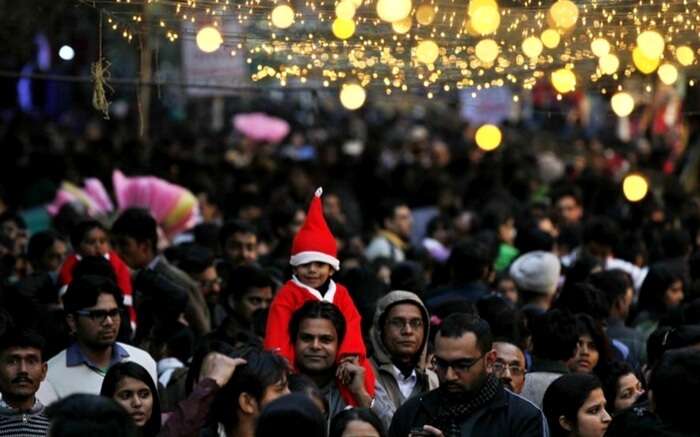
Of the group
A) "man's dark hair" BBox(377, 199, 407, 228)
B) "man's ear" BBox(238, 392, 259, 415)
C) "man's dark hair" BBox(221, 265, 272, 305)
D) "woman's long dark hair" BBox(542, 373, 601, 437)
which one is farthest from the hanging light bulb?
"man's dark hair" BBox(377, 199, 407, 228)

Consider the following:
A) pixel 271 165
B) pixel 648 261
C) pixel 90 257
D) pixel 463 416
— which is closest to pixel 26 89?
pixel 271 165

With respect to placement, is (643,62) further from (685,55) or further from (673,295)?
(673,295)

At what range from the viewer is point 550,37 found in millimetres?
10523

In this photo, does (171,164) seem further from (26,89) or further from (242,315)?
(242,315)

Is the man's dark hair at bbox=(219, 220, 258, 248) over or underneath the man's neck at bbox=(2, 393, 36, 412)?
over

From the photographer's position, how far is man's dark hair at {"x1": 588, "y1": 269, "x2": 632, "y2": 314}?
477 inches

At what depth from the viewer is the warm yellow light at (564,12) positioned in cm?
986

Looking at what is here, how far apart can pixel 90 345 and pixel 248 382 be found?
211 centimetres

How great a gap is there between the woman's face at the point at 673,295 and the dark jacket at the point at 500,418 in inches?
176

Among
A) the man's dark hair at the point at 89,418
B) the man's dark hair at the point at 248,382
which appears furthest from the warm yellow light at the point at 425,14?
the man's dark hair at the point at 89,418

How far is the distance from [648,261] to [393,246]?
233cm

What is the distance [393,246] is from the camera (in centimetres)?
1661

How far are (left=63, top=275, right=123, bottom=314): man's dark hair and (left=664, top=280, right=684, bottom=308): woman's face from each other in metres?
4.17

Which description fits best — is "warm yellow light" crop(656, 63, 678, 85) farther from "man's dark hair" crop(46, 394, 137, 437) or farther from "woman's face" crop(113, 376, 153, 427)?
"man's dark hair" crop(46, 394, 137, 437)
